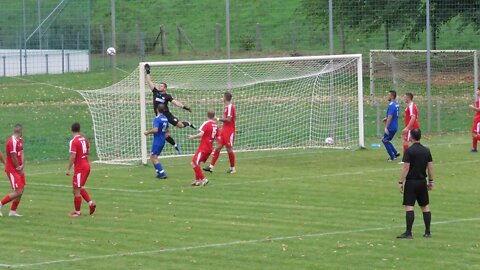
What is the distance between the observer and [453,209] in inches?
888

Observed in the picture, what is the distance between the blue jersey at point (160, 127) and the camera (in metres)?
27.1

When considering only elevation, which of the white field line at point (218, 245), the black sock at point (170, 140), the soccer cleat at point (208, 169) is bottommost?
the white field line at point (218, 245)

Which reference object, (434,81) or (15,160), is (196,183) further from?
(434,81)

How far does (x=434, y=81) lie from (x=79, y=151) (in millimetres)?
20982

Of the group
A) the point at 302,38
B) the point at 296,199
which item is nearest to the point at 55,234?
the point at 296,199

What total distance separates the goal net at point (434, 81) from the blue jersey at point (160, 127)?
13.2m

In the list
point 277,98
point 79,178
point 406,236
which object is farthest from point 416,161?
point 277,98

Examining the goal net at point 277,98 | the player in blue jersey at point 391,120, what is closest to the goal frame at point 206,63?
the goal net at point 277,98

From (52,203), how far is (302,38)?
19.6 metres

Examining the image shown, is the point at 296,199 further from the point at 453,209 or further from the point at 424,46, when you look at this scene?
the point at 424,46

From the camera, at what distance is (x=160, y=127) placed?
2714 centimetres

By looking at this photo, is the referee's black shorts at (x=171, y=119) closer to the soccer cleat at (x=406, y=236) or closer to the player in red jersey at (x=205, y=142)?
the player in red jersey at (x=205, y=142)

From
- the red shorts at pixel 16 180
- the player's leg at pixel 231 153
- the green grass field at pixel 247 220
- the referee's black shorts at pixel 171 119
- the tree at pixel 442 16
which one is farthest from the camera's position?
the tree at pixel 442 16

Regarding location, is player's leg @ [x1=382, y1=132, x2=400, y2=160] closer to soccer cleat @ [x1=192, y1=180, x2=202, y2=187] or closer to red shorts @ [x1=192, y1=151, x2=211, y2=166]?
red shorts @ [x1=192, y1=151, x2=211, y2=166]
